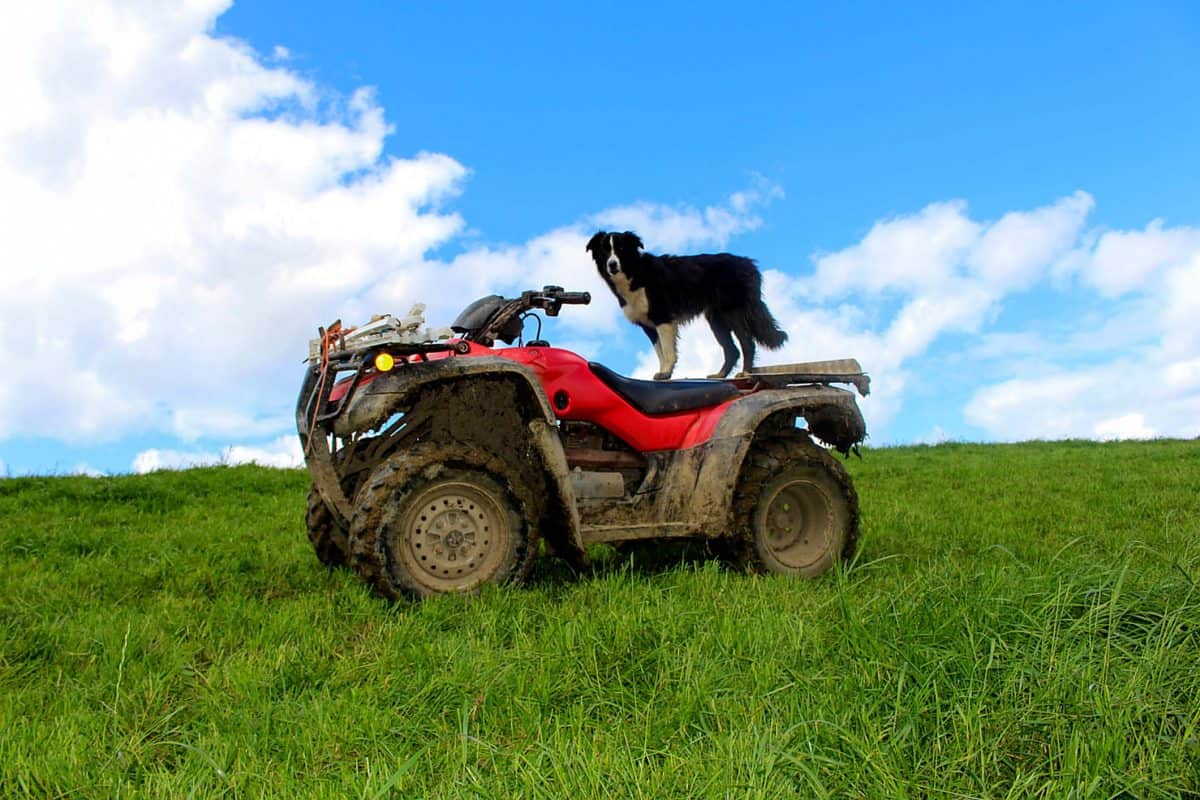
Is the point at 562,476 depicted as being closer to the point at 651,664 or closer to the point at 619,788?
the point at 651,664

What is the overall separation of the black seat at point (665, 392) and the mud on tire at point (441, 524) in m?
1.00

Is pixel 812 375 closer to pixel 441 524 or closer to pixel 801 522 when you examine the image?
pixel 801 522

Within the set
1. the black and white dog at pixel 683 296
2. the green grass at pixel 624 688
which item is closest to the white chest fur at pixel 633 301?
the black and white dog at pixel 683 296

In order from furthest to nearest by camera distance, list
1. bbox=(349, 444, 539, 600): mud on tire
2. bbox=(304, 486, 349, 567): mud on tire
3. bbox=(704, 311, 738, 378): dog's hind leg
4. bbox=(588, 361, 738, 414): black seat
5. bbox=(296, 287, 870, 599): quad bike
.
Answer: bbox=(704, 311, 738, 378): dog's hind leg, bbox=(304, 486, 349, 567): mud on tire, bbox=(588, 361, 738, 414): black seat, bbox=(296, 287, 870, 599): quad bike, bbox=(349, 444, 539, 600): mud on tire

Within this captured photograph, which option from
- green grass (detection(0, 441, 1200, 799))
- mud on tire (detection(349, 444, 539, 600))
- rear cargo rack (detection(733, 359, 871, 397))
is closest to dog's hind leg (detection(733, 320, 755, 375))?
rear cargo rack (detection(733, 359, 871, 397))

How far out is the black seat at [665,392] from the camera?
573cm

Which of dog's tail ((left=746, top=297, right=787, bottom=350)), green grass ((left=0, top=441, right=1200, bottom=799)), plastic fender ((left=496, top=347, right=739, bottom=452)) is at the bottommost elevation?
green grass ((left=0, top=441, right=1200, bottom=799))

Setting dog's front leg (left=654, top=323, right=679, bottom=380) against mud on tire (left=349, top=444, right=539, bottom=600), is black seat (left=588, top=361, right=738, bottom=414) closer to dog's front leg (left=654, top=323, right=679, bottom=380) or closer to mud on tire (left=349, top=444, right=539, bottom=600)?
mud on tire (left=349, top=444, right=539, bottom=600)

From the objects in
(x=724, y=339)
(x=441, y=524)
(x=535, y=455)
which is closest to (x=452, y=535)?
(x=441, y=524)

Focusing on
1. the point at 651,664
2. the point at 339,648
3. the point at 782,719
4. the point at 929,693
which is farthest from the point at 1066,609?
the point at 339,648

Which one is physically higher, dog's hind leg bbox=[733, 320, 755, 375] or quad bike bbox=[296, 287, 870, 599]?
dog's hind leg bbox=[733, 320, 755, 375]

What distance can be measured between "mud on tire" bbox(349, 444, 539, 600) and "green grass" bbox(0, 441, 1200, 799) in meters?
0.18

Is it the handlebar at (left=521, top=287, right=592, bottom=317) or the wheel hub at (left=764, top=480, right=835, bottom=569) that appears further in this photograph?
the wheel hub at (left=764, top=480, right=835, bottom=569)

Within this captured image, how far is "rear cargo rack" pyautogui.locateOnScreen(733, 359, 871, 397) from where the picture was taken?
653 cm
